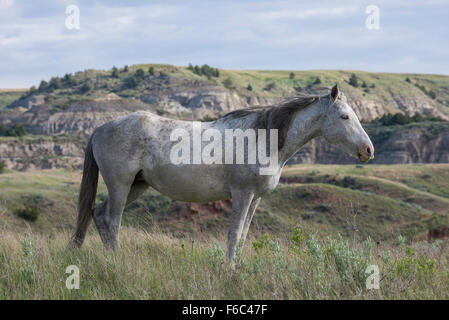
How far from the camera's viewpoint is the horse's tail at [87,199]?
685 cm

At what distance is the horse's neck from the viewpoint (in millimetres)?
5996

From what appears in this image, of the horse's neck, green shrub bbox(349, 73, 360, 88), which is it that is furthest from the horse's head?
green shrub bbox(349, 73, 360, 88)

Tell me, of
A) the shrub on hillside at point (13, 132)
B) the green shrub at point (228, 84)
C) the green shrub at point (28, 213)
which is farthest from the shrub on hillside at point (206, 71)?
the green shrub at point (28, 213)

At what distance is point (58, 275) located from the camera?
5223mm

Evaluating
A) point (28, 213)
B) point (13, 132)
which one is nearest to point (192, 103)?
point (13, 132)

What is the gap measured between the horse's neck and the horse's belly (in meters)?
0.85

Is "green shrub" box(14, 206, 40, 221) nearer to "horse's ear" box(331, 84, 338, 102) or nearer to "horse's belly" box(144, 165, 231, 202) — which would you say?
"horse's belly" box(144, 165, 231, 202)

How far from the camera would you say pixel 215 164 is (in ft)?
19.9

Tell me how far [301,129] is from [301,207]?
24501 mm

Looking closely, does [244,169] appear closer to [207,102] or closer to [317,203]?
[317,203]

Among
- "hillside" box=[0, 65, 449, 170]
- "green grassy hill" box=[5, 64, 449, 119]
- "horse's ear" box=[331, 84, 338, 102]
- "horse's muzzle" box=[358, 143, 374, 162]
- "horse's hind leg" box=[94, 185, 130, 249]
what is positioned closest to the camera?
"horse's muzzle" box=[358, 143, 374, 162]

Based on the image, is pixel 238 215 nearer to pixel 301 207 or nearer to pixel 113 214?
pixel 113 214

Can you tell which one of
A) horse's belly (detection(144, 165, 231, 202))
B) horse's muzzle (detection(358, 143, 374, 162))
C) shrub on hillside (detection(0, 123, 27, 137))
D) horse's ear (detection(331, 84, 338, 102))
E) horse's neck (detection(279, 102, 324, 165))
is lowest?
shrub on hillside (detection(0, 123, 27, 137))
